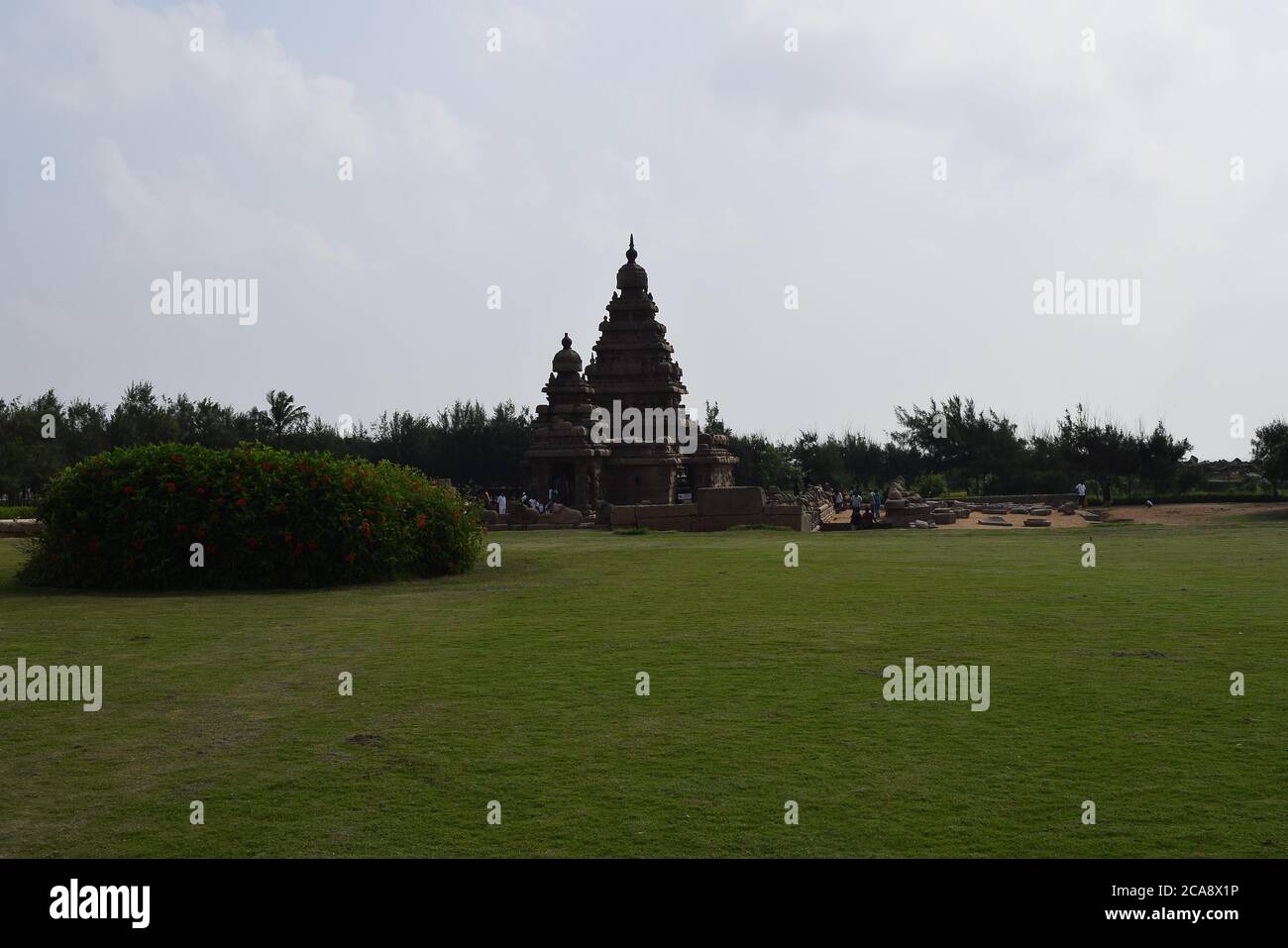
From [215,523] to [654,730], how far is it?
1018 cm

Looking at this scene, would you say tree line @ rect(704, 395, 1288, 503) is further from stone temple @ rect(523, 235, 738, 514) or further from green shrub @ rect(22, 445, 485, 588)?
green shrub @ rect(22, 445, 485, 588)

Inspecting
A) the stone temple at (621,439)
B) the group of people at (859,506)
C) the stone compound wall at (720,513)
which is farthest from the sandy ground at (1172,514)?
the stone temple at (621,439)

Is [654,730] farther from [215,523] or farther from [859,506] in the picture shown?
[859,506]

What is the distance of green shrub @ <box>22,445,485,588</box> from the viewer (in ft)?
50.1

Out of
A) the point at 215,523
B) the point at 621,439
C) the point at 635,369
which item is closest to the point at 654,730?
the point at 215,523

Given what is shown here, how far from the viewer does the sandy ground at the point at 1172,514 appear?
3434 cm

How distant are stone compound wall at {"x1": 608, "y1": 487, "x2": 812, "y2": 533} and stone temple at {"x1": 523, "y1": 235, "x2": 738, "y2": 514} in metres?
13.6

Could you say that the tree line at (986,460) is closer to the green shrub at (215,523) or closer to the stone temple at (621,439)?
the stone temple at (621,439)

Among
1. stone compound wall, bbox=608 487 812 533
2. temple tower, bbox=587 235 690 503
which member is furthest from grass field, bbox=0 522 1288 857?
temple tower, bbox=587 235 690 503

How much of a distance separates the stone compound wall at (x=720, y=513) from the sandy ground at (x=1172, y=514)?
537 cm

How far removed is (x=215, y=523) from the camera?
50.5 feet

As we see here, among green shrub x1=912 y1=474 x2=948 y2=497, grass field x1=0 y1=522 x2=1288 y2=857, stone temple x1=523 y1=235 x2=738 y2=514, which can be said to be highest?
stone temple x1=523 y1=235 x2=738 y2=514

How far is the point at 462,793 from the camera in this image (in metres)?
5.72

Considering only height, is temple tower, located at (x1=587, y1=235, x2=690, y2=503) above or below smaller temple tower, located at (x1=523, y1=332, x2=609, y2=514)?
above
